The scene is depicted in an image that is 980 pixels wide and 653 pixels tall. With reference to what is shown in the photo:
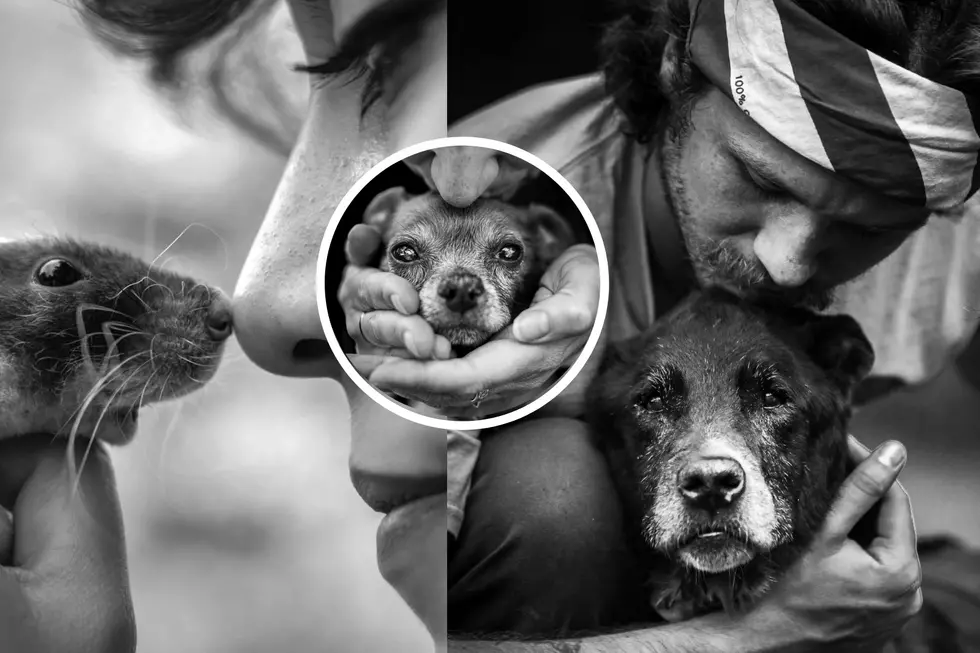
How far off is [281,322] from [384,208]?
1.08 ft

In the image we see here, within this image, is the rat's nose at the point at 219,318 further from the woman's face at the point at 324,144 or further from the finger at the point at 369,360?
the finger at the point at 369,360

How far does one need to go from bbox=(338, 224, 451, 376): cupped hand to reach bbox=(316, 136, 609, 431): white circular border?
1.5 inches

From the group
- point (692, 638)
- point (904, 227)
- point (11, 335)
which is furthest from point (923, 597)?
point (11, 335)

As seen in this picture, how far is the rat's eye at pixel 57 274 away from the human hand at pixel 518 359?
63 cm

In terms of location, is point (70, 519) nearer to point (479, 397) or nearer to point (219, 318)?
point (219, 318)

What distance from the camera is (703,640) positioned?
1.83 metres

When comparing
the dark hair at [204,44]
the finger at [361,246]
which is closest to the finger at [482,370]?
the finger at [361,246]

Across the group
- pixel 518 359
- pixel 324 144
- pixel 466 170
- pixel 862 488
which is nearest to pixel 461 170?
pixel 466 170

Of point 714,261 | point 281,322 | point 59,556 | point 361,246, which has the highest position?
point 361,246

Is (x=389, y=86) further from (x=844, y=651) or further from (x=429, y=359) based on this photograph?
(x=844, y=651)

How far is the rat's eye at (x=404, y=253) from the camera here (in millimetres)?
1878

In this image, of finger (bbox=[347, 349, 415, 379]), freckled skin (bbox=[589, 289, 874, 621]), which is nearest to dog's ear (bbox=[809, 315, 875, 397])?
freckled skin (bbox=[589, 289, 874, 621])

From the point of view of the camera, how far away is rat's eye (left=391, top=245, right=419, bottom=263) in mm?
1878

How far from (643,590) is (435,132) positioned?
1.05 metres
